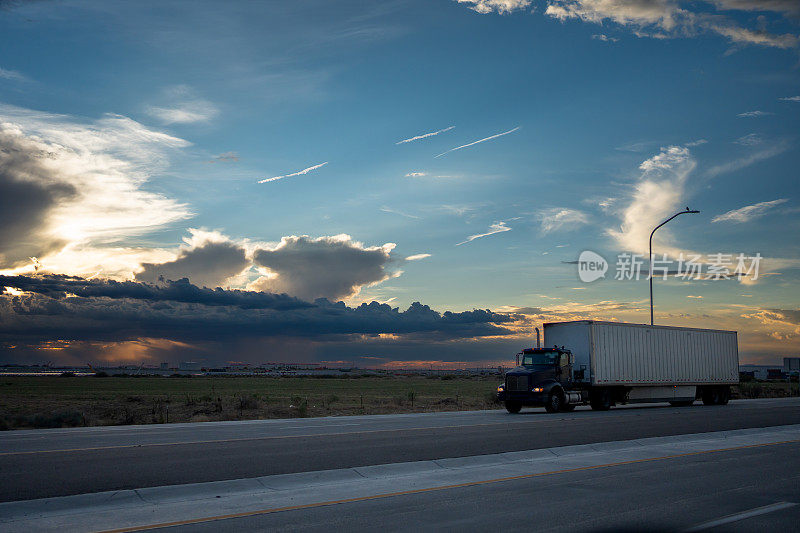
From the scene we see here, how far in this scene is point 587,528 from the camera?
26.5 feet

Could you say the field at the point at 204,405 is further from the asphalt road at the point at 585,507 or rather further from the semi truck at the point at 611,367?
the asphalt road at the point at 585,507

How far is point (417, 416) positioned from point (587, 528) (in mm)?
19426

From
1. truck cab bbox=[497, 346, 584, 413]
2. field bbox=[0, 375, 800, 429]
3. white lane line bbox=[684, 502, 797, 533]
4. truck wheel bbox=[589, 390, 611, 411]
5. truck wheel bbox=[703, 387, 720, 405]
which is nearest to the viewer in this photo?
white lane line bbox=[684, 502, 797, 533]

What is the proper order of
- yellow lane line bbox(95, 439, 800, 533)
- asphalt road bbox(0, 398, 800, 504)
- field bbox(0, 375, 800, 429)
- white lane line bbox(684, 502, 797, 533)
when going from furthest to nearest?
field bbox(0, 375, 800, 429) < asphalt road bbox(0, 398, 800, 504) < yellow lane line bbox(95, 439, 800, 533) < white lane line bbox(684, 502, 797, 533)

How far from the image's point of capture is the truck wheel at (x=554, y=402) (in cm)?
3036

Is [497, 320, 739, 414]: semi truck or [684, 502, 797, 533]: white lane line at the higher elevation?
[497, 320, 739, 414]: semi truck

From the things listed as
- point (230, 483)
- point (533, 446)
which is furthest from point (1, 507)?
point (533, 446)

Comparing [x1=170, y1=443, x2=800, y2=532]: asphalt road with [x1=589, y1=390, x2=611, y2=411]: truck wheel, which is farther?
[x1=589, y1=390, x2=611, y2=411]: truck wheel

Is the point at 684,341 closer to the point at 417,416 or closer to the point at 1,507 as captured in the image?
the point at 417,416

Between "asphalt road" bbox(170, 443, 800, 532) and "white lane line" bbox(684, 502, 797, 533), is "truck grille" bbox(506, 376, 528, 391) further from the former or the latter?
"white lane line" bbox(684, 502, 797, 533)

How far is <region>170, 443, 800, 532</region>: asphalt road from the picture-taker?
326 inches

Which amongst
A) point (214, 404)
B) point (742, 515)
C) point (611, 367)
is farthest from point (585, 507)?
point (214, 404)

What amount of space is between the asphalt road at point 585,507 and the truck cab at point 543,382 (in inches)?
692

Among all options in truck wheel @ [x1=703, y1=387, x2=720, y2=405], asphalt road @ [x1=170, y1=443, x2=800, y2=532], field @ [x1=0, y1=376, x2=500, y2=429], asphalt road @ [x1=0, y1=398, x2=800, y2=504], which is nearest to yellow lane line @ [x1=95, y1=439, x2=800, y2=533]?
asphalt road @ [x1=170, y1=443, x2=800, y2=532]
